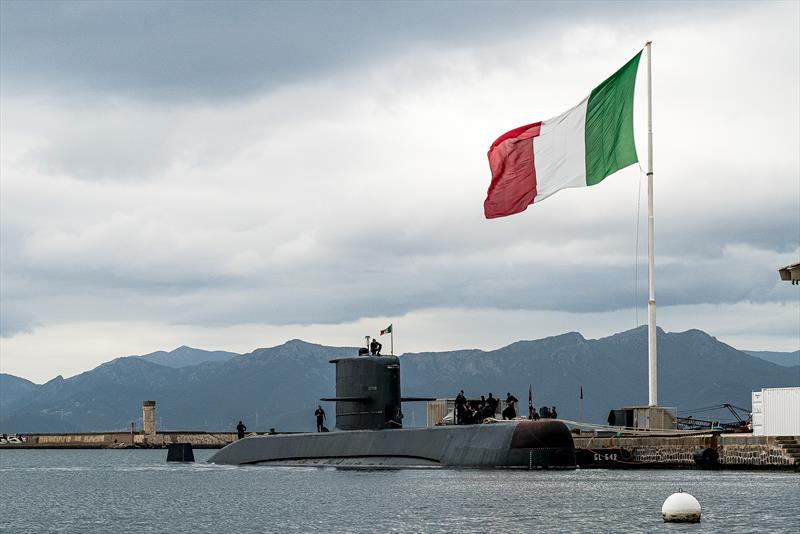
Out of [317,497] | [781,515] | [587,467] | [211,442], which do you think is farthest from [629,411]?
[211,442]

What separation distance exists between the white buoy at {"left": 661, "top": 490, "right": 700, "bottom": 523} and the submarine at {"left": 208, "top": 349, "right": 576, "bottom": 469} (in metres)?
15.3

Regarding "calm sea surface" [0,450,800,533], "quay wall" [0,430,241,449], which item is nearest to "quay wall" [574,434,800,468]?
"calm sea surface" [0,450,800,533]

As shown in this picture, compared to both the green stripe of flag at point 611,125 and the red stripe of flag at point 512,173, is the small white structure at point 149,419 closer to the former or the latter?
the red stripe of flag at point 512,173

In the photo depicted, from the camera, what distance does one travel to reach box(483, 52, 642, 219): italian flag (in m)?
50.4

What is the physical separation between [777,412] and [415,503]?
65.2 feet

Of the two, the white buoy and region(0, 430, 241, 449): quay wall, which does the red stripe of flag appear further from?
region(0, 430, 241, 449): quay wall

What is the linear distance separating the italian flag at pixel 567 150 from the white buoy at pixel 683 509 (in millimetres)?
21362

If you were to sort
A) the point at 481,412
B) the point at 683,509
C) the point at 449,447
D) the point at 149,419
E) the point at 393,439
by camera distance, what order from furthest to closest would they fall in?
the point at 149,419 < the point at 481,412 < the point at 393,439 < the point at 449,447 < the point at 683,509

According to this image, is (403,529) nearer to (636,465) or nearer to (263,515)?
(263,515)

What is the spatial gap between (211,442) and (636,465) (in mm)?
111174

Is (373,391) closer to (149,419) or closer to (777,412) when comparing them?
(777,412)

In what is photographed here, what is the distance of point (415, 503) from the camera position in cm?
3800

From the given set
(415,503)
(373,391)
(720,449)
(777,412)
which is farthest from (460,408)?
(415,503)

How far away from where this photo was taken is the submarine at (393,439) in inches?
1829
